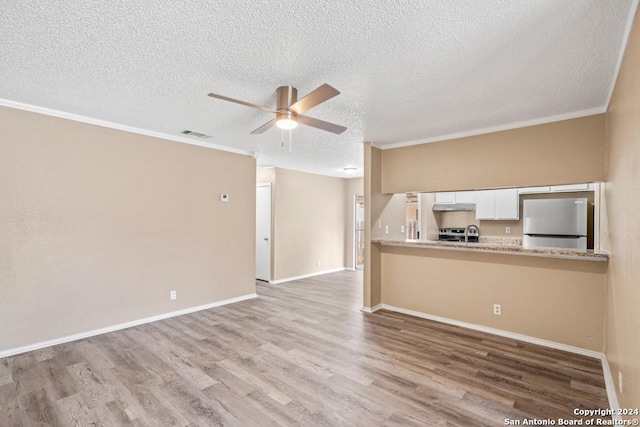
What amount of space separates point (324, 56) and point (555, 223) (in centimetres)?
458

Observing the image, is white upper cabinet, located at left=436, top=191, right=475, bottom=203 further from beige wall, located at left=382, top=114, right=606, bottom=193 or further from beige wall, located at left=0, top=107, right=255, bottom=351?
beige wall, located at left=0, top=107, right=255, bottom=351

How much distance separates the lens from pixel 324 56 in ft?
6.75

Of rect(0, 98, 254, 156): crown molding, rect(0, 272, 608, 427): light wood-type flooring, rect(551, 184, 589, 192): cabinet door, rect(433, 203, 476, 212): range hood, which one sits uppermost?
rect(0, 98, 254, 156): crown molding

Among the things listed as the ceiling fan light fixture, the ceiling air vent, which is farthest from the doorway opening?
the ceiling fan light fixture

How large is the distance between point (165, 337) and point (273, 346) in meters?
1.28

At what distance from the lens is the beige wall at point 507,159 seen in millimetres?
2988

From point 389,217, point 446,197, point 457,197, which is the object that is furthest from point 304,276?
point 457,197

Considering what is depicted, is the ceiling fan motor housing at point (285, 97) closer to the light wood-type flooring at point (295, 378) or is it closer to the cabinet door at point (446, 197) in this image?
the light wood-type flooring at point (295, 378)

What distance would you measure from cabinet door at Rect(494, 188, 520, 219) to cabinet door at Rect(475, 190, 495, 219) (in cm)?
6

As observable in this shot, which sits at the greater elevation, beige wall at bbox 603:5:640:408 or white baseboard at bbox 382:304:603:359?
beige wall at bbox 603:5:640:408

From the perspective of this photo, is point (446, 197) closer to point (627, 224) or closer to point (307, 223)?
point (307, 223)

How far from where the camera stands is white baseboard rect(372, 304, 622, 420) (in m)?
2.25

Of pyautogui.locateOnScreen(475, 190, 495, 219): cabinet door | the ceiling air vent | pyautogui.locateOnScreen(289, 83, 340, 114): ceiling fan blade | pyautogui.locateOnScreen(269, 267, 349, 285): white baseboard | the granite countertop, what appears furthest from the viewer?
pyautogui.locateOnScreen(269, 267, 349, 285): white baseboard

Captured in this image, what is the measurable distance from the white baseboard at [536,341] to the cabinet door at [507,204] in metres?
2.55
